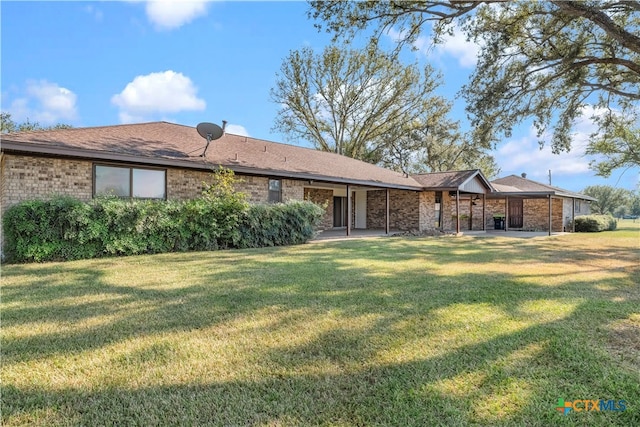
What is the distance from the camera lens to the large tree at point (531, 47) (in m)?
10.7

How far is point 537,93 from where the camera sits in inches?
587

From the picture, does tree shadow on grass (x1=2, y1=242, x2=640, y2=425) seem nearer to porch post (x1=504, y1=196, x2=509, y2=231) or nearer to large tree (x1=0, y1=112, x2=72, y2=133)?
porch post (x1=504, y1=196, x2=509, y2=231)

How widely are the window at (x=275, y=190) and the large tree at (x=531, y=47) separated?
19.8ft

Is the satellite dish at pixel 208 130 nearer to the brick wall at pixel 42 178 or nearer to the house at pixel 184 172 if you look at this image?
the house at pixel 184 172

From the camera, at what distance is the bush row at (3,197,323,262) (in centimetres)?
793

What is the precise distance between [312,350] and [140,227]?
759 cm

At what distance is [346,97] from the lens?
29.0 meters

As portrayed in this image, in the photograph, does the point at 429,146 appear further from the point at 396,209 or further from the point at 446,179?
the point at 396,209

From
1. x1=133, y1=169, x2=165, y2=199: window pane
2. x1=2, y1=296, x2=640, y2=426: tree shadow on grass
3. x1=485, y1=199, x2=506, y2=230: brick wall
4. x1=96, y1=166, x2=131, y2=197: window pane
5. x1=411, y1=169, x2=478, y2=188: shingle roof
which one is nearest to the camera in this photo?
x1=2, y1=296, x2=640, y2=426: tree shadow on grass

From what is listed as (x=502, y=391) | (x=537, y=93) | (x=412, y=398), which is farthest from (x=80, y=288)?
(x=537, y=93)

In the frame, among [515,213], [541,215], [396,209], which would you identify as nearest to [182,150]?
[396,209]

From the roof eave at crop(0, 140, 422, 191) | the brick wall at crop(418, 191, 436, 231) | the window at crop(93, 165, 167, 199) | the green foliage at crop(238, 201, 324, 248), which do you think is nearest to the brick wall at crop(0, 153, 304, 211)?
the window at crop(93, 165, 167, 199)

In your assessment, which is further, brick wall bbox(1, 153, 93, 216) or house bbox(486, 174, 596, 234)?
house bbox(486, 174, 596, 234)

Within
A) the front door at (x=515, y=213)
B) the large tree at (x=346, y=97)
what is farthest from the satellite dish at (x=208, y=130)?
the front door at (x=515, y=213)
